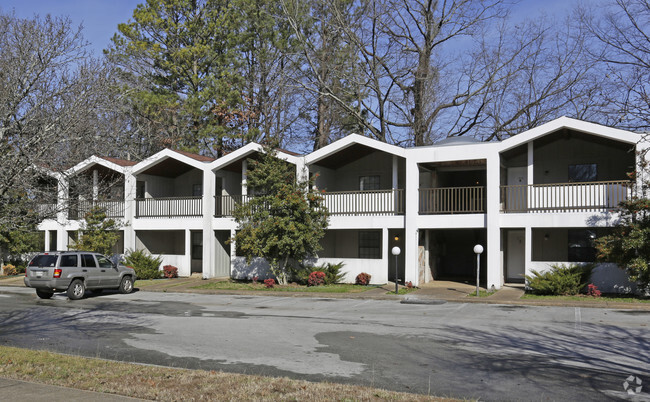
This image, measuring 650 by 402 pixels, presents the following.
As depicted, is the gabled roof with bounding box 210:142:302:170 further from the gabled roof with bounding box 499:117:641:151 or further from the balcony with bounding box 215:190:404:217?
the gabled roof with bounding box 499:117:641:151

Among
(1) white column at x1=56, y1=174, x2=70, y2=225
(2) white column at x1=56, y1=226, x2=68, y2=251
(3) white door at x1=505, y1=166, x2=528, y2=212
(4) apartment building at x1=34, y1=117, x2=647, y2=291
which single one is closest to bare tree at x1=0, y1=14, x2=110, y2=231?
(1) white column at x1=56, y1=174, x2=70, y2=225

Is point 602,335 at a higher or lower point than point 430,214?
lower

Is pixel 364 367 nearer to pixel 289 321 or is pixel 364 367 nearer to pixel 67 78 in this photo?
pixel 289 321

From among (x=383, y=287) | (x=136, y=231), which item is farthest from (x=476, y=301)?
(x=136, y=231)

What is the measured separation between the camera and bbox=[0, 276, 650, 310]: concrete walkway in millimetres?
18109

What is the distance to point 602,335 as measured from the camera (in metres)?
12.4

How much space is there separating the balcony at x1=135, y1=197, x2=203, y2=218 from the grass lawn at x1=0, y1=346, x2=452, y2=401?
20.4 metres

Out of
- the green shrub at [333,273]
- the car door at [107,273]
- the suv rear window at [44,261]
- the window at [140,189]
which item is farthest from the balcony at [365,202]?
the window at [140,189]

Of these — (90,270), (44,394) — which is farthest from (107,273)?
(44,394)

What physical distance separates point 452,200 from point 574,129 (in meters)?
5.62

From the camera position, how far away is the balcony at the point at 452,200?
24047 mm

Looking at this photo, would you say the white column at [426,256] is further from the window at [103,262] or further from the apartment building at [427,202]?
the window at [103,262]

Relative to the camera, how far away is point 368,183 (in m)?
28.2

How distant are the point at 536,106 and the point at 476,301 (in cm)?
2224
